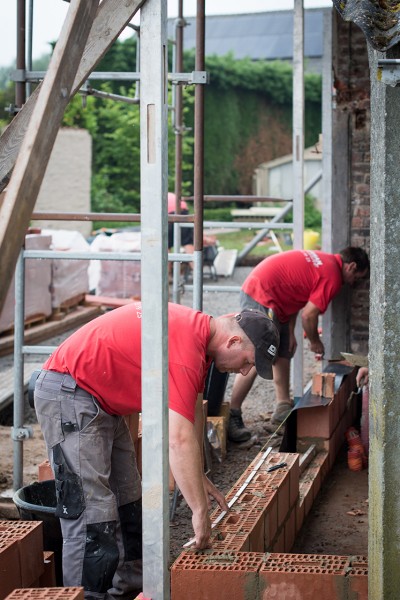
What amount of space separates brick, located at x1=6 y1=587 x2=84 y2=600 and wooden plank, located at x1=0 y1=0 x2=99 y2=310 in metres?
1.24

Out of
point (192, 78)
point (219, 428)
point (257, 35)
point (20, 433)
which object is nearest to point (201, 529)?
point (20, 433)

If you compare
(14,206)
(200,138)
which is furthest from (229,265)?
(14,206)

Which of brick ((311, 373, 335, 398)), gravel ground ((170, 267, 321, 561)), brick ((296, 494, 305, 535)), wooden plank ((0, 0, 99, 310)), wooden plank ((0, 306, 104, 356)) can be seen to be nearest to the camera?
wooden plank ((0, 0, 99, 310))

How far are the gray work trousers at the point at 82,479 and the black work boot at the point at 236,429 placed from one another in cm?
310

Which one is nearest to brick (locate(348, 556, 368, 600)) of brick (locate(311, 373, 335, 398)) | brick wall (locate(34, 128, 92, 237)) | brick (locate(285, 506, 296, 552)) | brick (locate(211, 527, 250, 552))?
brick (locate(211, 527, 250, 552))

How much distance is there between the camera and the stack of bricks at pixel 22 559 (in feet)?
11.6

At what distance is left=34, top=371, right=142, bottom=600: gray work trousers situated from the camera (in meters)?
4.02

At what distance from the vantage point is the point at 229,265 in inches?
773

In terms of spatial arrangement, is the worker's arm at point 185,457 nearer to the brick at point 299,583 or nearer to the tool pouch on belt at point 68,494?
the brick at point 299,583

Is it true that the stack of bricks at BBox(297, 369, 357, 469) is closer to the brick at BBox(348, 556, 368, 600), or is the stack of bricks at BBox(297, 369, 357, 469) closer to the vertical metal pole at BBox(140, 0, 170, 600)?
the brick at BBox(348, 556, 368, 600)

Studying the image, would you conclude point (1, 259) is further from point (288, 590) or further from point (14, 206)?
point (288, 590)

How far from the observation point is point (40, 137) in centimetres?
246

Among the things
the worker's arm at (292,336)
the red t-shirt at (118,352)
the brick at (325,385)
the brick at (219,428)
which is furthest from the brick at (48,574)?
the worker's arm at (292,336)

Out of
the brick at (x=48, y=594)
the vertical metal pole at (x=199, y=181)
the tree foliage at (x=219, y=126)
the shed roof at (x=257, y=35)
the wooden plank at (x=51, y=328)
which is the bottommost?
the wooden plank at (x=51, y=328)
